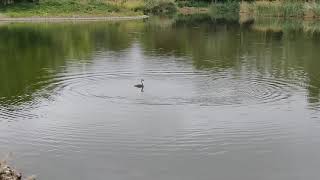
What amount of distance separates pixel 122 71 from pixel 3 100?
797 centimetres

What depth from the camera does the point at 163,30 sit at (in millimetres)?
56250

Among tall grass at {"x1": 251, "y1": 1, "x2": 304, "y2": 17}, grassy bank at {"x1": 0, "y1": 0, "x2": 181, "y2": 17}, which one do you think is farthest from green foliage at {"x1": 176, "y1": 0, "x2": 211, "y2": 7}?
tall grass at {"x1": 251, "y1": 1, "x2": 304, "y2": 17}

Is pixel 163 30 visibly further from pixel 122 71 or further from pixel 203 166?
pixel 203 166

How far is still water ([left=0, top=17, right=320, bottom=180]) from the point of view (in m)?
15.4

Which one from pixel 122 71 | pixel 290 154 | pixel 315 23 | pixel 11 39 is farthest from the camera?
pixel 315 23

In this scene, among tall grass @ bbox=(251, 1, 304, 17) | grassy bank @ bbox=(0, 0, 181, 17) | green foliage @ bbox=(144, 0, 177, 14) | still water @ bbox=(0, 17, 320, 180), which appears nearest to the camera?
still water @ bbox=(0, 17, 320, 180)

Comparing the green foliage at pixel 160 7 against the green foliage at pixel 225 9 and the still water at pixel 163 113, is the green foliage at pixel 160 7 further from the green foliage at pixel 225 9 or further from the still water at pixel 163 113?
the still water at pixel 163 113

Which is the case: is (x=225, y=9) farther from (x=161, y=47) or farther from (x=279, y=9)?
(x=161, y=47)

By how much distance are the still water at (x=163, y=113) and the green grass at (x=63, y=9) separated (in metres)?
30.0

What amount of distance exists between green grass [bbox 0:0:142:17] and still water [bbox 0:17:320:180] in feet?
98.3

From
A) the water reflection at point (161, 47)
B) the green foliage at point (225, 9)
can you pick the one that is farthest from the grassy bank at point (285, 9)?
the water reflection at point (161, 47)

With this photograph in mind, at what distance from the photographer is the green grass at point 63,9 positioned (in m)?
68.9

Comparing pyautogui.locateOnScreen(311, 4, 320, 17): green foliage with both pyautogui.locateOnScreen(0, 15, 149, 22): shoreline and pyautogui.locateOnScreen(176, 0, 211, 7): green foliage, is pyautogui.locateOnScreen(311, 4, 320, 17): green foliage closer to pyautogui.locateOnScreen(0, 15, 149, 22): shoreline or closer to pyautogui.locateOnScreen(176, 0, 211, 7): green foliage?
pyautogui.locateOnScreen(0, 15, 149, 22): shoreline

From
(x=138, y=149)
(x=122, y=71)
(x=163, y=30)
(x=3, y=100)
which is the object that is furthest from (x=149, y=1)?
(x=138, y=149)
